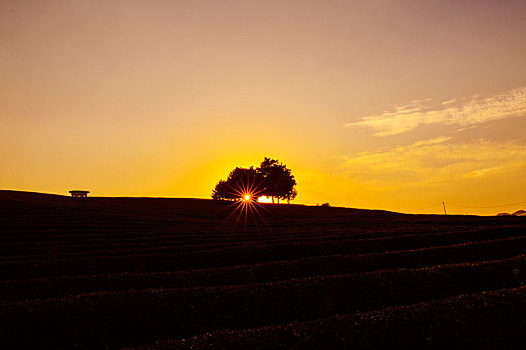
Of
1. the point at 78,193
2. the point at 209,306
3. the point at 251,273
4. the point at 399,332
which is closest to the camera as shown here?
the point at 399,332

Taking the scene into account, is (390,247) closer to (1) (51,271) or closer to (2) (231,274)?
(2) (231,274)

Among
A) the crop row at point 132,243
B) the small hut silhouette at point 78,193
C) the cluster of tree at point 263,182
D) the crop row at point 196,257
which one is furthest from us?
the cluster of tree at point 263,182

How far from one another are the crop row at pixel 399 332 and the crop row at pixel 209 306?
2.56 metres

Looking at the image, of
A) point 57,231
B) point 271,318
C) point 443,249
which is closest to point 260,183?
point 57,231

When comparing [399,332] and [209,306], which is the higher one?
[209,306]

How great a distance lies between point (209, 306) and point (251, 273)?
6560mm

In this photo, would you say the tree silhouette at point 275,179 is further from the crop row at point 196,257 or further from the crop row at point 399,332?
the crop row at point 399,332

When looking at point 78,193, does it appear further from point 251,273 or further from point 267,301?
point 267,301

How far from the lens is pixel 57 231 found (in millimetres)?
43344

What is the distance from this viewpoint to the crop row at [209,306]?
13.4 meters

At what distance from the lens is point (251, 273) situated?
2183 cm

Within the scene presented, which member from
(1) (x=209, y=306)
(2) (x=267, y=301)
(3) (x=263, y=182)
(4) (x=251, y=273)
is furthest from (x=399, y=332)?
(3) (x=263, y=182)

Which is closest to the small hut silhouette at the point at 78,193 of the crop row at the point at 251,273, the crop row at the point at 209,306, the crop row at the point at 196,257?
Result: the crop row at the point at 196,257

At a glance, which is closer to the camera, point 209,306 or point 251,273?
point 209,306
